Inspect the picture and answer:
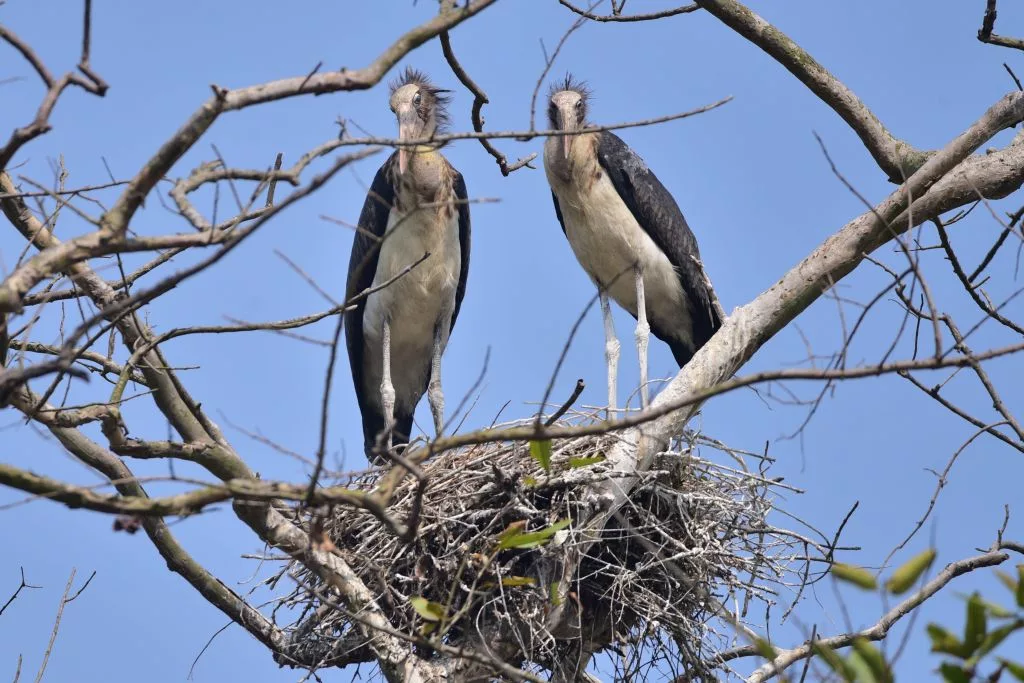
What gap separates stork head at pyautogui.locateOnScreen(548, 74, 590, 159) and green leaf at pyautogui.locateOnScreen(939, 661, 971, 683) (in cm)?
582

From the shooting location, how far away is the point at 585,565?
19.3 feet

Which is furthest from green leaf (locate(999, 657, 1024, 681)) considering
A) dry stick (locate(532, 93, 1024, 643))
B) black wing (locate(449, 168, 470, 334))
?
black wing (locate(449, 168, 470, 334))

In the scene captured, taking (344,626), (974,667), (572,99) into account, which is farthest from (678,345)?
(974,667)

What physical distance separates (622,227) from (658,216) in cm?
26

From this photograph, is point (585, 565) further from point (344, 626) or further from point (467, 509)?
point (344, 626)

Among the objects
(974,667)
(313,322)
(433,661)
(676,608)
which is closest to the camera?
(974,667)

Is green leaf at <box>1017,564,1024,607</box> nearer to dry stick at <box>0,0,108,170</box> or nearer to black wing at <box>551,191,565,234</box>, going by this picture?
dry stick at <box>0,0,108,170</box>

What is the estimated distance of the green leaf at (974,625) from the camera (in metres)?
2.38

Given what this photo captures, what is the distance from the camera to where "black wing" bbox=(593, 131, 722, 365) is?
7.96m

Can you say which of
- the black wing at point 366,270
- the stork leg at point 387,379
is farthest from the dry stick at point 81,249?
the stork leg at point 387,379

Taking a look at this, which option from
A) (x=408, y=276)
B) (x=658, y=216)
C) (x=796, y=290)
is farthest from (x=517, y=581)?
(x=658, y=216)

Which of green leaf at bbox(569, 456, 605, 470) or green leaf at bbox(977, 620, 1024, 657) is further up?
green leaf at bbox(569, 456, 605, 470)

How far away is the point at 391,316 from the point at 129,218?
470 centimetres

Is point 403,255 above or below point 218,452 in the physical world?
above
